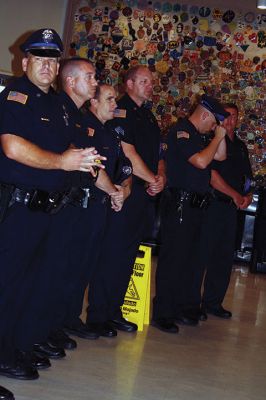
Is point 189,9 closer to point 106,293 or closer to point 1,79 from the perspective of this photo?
point 1,79

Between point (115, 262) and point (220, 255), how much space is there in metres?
1.44

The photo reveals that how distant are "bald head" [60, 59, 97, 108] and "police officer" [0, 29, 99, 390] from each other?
0.61 metres

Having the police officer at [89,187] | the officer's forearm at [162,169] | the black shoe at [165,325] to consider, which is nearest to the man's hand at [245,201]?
the officer's forearm at [162,169]

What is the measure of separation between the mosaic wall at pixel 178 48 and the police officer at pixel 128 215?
464 cm

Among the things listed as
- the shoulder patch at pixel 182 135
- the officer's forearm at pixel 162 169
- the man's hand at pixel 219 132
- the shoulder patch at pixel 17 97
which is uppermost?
the man's hand at pixel 219 132

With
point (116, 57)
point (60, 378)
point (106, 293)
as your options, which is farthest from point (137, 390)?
point (116, 57)

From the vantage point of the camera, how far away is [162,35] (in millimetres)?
9586

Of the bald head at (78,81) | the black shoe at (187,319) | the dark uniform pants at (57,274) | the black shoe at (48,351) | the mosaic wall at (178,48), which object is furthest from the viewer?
the mosaic wall at (178,48)

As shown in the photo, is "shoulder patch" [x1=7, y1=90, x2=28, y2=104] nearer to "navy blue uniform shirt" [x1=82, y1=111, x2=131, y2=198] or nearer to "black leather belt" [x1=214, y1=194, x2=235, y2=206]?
"navy blue uniform shirt" [x1=82, y1=111, x2=131, y2=198]

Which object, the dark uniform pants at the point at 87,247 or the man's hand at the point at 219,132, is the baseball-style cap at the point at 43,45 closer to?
the dark uniform pants at the point at 87,247

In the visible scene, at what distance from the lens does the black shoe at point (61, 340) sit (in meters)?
4.25

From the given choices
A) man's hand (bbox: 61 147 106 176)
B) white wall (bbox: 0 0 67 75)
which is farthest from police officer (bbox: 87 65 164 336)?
white wall (bbox: 0 0 67 75)

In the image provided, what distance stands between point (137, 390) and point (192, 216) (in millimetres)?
1858

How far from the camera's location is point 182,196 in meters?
5.24
